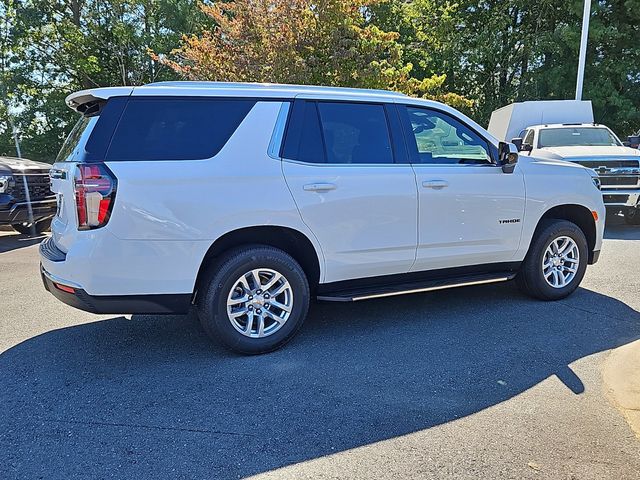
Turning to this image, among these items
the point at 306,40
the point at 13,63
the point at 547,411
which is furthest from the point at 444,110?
the point at 13,63

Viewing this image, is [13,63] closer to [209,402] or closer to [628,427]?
[209,402]

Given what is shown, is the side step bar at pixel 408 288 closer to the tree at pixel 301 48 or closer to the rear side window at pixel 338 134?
the rear side window at pixel 338 134

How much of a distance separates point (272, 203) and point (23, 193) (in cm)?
657

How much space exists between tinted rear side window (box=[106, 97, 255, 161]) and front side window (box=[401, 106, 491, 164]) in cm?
155

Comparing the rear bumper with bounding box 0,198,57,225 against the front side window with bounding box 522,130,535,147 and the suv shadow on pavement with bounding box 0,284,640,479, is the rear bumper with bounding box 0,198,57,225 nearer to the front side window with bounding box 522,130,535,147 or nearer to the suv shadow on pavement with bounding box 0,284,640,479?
the suv shadow on pavement with bounding box 0,284,640,479

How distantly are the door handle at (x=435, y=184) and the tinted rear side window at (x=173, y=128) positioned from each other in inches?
64.4

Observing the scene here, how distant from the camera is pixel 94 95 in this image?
366 centimetres

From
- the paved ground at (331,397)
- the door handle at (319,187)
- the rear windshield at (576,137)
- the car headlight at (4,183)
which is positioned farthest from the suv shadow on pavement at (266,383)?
the rear windshield at (576,137)

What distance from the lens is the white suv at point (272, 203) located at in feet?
11.6

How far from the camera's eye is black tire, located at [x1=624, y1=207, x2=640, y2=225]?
10287 millimetres

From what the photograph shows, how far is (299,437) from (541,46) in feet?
66.0

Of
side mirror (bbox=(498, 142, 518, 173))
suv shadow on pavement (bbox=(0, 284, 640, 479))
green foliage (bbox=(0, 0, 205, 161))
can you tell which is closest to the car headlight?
suv shadow on pavement (bbox=(0, 284, 640, 479))

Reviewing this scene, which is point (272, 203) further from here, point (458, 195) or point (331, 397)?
point (458, 195)

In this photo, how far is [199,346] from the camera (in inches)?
165
